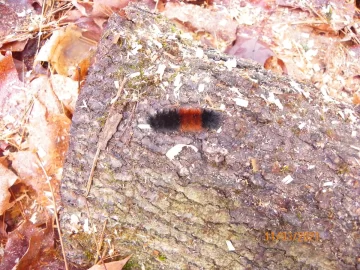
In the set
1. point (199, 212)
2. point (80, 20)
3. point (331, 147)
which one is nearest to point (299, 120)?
point (331, 147)

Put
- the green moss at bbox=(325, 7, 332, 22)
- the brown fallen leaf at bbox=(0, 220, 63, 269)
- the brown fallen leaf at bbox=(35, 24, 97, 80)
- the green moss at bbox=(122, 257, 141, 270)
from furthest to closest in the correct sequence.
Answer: the green moss at bbox=(325, 7, 332, 22), the brown fallen leaf at bbox=(35, 24, 97, 80), the brown fallen leaf at bbox=(0, 220, 63, 269), the green moss at bbox=(122, 257, 141, 270)

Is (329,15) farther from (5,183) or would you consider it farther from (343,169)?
(5,183)

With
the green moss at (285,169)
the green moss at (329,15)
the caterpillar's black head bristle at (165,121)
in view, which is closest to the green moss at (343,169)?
the green moss at (285,169)

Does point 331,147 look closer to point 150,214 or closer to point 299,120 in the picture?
point 299,120

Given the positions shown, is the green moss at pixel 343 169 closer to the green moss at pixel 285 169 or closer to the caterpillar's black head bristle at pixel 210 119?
the green moss at pixel 285 169

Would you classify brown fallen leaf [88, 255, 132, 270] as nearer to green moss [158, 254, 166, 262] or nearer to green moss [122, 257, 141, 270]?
green moss [122, 257, 141, 270]

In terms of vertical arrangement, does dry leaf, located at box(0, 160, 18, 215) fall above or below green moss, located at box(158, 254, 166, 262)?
above

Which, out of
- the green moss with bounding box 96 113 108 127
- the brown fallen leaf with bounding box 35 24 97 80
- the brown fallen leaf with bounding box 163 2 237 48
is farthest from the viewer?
the brown fallen leaf with bounding box 163 2 237 48

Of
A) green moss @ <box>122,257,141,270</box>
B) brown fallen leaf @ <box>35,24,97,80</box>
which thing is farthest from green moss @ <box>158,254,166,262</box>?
brown fallen leaf @ <box>35,24,97,80</box>
